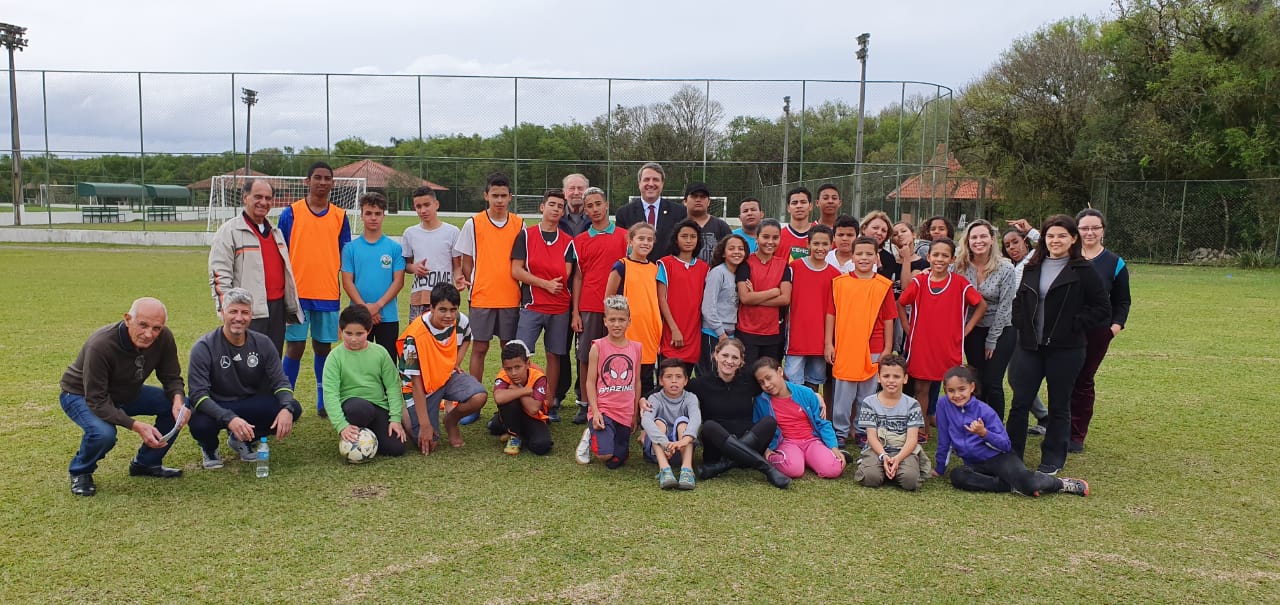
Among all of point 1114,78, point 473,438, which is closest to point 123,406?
point 473,438

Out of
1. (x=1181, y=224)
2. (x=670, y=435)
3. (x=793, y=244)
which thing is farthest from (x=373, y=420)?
(x=1181, y=224)

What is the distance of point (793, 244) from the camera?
18.0 ft

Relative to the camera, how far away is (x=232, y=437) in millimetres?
4645

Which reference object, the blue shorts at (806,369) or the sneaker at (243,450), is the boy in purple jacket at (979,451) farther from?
the sneaker at (243,450)

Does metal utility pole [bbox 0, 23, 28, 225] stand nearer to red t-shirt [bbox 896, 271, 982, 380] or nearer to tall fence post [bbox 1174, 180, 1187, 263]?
red t-shirt [bbox 896, 271, 982, 380]

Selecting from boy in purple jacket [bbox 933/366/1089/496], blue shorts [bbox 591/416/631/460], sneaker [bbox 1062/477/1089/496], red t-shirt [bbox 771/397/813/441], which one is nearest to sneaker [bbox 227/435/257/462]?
blue shorts [bbox 591/416/631/460]

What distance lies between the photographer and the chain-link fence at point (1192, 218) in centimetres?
1948

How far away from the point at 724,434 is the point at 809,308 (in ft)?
3.68

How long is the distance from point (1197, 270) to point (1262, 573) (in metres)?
18.6

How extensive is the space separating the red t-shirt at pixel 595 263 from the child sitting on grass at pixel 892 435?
1.89 meters

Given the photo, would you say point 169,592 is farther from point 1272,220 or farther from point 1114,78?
point 1114,78

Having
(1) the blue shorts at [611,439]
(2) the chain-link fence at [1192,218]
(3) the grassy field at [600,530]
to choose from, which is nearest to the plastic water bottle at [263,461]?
(3) the grassy field at [600,530]

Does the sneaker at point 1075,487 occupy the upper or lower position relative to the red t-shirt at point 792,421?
lower

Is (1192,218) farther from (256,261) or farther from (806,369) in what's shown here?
(256,261)
